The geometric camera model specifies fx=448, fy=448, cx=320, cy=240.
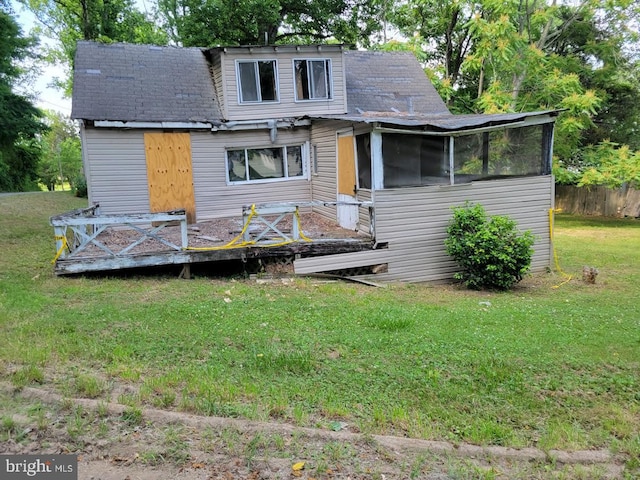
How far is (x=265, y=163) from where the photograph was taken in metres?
13.9

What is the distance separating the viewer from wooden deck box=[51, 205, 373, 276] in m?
8.30

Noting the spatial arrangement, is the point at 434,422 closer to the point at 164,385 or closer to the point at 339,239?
the point at 164,385

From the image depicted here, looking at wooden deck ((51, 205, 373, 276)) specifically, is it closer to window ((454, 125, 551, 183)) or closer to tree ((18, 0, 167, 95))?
window ((454, 125, 551, 183))

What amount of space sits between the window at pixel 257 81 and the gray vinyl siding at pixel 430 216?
5.76m

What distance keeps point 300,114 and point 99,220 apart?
735cm

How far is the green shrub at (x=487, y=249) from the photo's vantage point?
937cm

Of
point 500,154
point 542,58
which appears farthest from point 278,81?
point 542,58

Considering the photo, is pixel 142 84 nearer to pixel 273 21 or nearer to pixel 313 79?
pixel 313 79

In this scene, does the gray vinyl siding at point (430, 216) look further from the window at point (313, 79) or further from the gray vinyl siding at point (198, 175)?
the window at point (313, 79)

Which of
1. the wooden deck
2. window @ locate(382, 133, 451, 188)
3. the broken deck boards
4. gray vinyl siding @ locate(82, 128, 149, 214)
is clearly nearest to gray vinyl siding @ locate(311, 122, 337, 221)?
the wooden deck

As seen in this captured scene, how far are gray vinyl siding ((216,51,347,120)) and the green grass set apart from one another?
6.58 m

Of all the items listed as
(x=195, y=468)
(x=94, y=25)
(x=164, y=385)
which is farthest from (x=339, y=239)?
(x=94, y=25)

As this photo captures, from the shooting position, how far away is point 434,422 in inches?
149

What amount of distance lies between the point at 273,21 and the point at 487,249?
64.8ft
